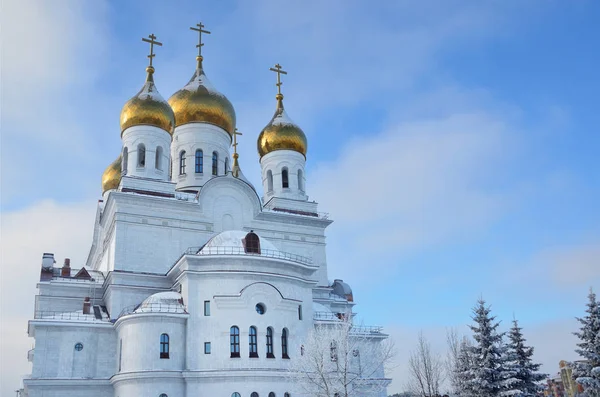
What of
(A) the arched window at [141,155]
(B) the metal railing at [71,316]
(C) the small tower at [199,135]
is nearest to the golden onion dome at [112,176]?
(C) the small tower at [199,135]

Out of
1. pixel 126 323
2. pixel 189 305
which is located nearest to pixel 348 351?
pixel 189 305

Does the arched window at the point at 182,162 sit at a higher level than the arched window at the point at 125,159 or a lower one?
higher

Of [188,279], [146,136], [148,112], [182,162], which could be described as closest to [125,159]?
[146,136]

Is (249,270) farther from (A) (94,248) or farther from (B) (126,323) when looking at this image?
(A) (94,248)

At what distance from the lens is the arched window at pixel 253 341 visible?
22.6 metres

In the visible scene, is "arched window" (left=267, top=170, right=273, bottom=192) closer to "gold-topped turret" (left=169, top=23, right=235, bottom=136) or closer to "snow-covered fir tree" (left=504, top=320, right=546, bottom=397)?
"gold-topped turret" (left=169, top=23, right=235, bottom=136)

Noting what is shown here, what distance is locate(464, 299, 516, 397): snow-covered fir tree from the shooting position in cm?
1884

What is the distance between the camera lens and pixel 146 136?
28531 millimetres

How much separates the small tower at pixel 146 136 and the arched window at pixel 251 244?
643cm

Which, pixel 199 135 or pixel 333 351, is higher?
pixel 199 135

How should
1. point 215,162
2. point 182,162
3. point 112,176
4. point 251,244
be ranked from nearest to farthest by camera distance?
point 251,244, point 182,162, point 215,162, point 112,176

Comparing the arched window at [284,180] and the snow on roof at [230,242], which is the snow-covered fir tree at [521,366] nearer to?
the snow on roof at [230,242]

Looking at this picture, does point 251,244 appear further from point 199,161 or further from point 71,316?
point 199,161

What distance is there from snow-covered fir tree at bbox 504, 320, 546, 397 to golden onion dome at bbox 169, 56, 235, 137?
18748 millimetres
